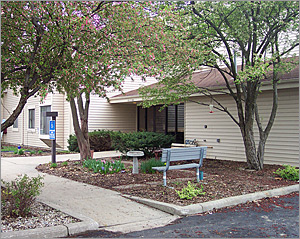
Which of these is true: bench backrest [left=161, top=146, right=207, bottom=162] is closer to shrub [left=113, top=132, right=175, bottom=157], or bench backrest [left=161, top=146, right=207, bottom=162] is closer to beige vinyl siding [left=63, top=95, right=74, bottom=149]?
shrub [left=113, top=132, right=175, bottom=157]

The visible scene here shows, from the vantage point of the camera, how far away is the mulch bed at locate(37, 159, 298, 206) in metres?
7.52

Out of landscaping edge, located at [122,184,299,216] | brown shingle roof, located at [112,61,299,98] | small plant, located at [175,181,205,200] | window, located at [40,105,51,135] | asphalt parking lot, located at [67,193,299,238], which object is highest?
brown shingle roof, located at [112,61,299,98]

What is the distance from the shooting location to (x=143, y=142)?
1379 centimetres

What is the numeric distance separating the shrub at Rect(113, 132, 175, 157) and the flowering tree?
19.1 feet

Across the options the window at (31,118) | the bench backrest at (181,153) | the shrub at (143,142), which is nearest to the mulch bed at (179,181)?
the bench backrest at (181,153)

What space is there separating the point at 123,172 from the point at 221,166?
12.6 feet

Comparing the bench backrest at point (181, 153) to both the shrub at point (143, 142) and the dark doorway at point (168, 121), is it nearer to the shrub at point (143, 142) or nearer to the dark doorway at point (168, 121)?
the shrub at point (143, 142)

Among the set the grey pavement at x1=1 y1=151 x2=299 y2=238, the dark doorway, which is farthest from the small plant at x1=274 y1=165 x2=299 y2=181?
the dark doorway

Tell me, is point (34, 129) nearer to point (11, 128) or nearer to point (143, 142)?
point (11, 128)

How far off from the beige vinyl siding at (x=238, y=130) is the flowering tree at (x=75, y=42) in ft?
19.5

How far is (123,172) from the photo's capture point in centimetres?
1048

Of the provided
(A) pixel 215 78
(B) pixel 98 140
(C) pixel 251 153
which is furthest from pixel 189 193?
(B) pixel 98 140

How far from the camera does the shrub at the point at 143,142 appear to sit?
13773 millimetres

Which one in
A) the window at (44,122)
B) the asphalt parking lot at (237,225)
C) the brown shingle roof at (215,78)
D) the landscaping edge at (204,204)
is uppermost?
the brown shingle roof at (215,78)
